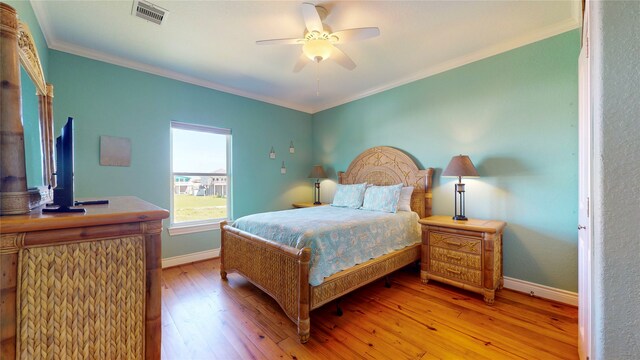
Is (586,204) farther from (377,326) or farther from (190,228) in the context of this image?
(190,228)

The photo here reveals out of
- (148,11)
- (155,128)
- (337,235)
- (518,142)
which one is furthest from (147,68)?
(518,142)

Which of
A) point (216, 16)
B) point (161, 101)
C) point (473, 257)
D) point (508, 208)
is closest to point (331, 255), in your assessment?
point (473, 257)

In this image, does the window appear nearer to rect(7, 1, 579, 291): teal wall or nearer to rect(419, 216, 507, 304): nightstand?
rect(7, 1, 579, 291): teal wall

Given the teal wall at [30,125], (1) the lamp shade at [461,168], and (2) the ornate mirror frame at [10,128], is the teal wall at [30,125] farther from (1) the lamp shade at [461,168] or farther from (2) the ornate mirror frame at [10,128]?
(1) the lamp shade at [461,168]

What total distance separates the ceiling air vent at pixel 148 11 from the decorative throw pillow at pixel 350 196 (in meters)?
2.94

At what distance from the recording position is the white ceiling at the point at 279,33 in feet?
6.82

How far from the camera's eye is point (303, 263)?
1871 mm

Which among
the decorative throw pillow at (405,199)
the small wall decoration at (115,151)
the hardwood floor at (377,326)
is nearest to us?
the hardwood floor at (377,326)

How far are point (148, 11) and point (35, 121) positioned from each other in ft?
4.24

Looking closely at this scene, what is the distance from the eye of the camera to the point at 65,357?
0.81m

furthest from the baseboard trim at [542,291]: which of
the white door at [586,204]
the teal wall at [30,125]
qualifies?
the teal wall at [30,125]

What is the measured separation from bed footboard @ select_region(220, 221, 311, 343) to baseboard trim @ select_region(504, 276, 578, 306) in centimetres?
231

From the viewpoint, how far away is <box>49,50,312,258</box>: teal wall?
9.07 ft

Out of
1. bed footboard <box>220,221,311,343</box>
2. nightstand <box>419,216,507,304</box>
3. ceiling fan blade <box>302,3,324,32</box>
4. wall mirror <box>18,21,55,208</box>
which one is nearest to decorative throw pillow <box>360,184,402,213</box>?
nightstand <box>419,216,507,304</box>
